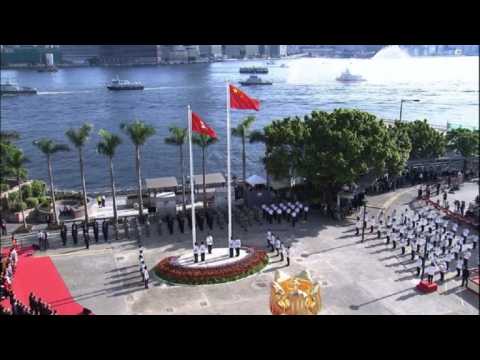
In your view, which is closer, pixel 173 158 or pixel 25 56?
pixel 173 158

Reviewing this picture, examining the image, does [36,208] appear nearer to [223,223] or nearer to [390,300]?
[223,223]

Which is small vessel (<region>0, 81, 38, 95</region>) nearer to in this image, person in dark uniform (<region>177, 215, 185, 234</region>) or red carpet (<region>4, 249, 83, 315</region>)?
person in dark uniform (<region>177, 215, 185, 234</region>)

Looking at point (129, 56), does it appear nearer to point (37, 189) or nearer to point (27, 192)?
point (37, 189)

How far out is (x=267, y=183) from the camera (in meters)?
31.0

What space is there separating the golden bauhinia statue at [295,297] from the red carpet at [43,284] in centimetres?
706

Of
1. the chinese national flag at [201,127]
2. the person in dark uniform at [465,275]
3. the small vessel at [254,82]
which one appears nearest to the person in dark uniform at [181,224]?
the chinese national flag at [201,127]

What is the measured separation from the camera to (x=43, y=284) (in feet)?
66.3

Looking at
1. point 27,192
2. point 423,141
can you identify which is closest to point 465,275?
point 423,141

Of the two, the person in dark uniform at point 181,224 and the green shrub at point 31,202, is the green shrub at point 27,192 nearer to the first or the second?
the green shrub at point 31,202

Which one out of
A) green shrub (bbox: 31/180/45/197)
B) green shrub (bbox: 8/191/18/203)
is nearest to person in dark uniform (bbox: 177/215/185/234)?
green shrub (bbox: 8/191/18/203)

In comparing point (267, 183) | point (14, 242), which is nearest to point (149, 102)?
point (267, 183)

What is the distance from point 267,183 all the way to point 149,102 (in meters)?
54.6
